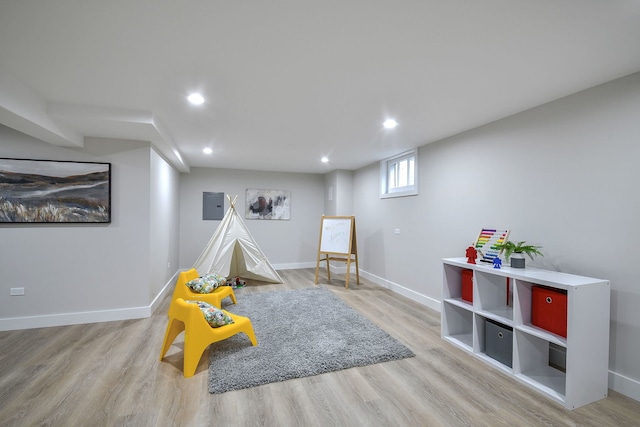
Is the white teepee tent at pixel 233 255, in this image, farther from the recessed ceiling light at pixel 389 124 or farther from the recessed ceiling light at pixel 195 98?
the recessed ceiling light at pixel 389 124

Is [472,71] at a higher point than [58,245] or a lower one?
higher

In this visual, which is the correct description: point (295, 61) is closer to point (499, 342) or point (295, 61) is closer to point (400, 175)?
point (499, 342)

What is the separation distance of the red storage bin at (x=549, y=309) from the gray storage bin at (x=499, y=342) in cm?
24

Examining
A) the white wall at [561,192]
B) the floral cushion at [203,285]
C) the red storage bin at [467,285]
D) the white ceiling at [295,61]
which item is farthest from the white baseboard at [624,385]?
the floral cushion at [203,285]

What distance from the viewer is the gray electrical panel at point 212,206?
20.2ft

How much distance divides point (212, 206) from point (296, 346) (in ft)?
14.1

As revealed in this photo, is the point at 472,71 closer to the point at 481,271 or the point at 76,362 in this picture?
the point at 481,271

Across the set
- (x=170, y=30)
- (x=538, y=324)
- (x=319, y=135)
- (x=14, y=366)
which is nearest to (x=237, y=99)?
(x=170, y=30)

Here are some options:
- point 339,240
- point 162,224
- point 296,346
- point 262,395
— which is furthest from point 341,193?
point 262,395

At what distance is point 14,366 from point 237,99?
9.90 feet

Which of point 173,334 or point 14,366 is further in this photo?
point 173,334

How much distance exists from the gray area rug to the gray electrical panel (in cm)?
274

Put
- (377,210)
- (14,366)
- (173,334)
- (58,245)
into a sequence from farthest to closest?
(377,210) < (58,245) < (173,334) < (14,366)

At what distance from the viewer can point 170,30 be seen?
1585mm
